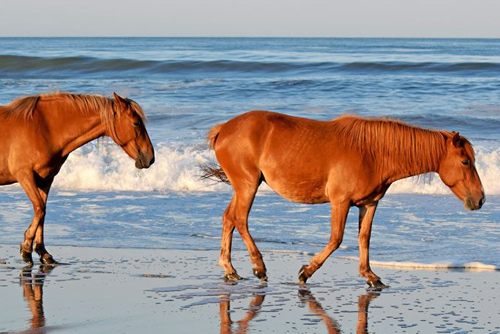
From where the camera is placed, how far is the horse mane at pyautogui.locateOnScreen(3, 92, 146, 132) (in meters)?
7.38

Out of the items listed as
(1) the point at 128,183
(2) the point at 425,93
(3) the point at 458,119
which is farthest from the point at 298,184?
(2) the point at 425,93

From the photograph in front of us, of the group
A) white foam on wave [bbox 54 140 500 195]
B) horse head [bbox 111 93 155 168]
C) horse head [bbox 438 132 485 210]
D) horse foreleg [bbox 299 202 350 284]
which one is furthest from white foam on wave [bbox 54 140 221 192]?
horse head [bbox 438 132 485 210]

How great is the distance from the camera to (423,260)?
7656 millimetres

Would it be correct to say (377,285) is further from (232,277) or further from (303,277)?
(232,277)

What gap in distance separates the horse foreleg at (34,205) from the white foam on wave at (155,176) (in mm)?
4527

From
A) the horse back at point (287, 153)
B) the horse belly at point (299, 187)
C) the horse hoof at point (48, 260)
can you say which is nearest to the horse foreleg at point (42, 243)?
the horse hoof at point (48, 260)

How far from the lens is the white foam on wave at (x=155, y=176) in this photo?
466 inches

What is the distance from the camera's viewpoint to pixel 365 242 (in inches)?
273

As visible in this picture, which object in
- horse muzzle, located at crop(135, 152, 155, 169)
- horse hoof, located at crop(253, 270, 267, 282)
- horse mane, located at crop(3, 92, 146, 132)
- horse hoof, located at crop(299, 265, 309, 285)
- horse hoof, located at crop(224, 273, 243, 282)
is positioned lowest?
horse hoof, located at crop(224, 273, 243, 282)

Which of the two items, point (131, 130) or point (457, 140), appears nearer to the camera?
point (457, 140)

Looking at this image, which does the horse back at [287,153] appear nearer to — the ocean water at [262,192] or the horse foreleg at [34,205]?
the ocean water at [262,192]

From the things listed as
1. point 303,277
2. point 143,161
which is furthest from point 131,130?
point 303,277

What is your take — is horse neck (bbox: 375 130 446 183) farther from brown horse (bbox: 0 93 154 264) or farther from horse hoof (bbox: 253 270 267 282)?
brown horse (bbox: 0 93 154 264)

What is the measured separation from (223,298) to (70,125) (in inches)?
85.5
